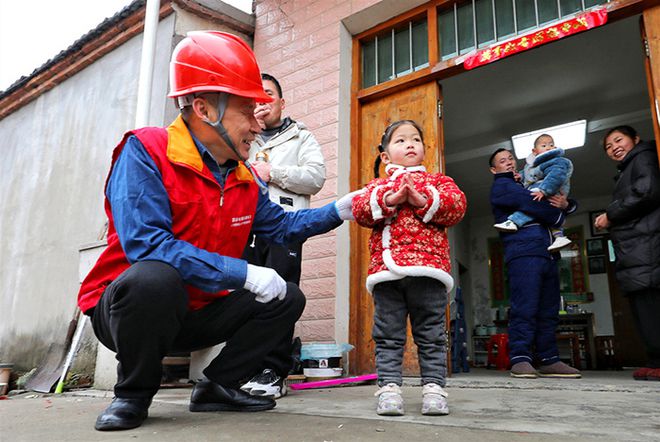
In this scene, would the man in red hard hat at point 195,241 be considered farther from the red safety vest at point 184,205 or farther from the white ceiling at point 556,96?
the white ceiling at point 556,96

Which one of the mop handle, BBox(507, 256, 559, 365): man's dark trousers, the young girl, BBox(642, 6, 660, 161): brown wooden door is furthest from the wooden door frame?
the mop handle

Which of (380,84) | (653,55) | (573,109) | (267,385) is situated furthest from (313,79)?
(573,109)

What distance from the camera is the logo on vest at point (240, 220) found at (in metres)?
1.79

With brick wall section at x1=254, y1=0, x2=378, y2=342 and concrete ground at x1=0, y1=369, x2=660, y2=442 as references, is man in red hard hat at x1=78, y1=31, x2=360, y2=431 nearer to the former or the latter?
concrete ground at x1=0, y1=369, x2=660, y2=442

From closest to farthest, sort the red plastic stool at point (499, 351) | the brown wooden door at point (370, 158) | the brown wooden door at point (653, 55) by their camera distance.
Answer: the brown wooden door at point (653, 55) → the brown wooden door at point (370, 158) → the red plastic stool at point (499, 351)

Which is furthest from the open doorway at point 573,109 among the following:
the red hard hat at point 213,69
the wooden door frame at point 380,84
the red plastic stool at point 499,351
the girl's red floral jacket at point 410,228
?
the red hard hat at point 213,69

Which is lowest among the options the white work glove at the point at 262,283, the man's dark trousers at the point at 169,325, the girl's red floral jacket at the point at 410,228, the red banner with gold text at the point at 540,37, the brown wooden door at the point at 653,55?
the man's dark trousers at the point at 169,325

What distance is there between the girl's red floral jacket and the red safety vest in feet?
1.73

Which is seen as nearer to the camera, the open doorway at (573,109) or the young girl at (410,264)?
the young girl at (410,264)

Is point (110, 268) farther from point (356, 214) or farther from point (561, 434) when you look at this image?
point (561, 434)

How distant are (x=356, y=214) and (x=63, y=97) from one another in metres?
5.33

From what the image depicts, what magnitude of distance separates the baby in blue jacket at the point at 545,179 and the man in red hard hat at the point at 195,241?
6.80 ft

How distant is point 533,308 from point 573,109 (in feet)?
13.7

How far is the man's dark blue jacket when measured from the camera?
11.5 feet
